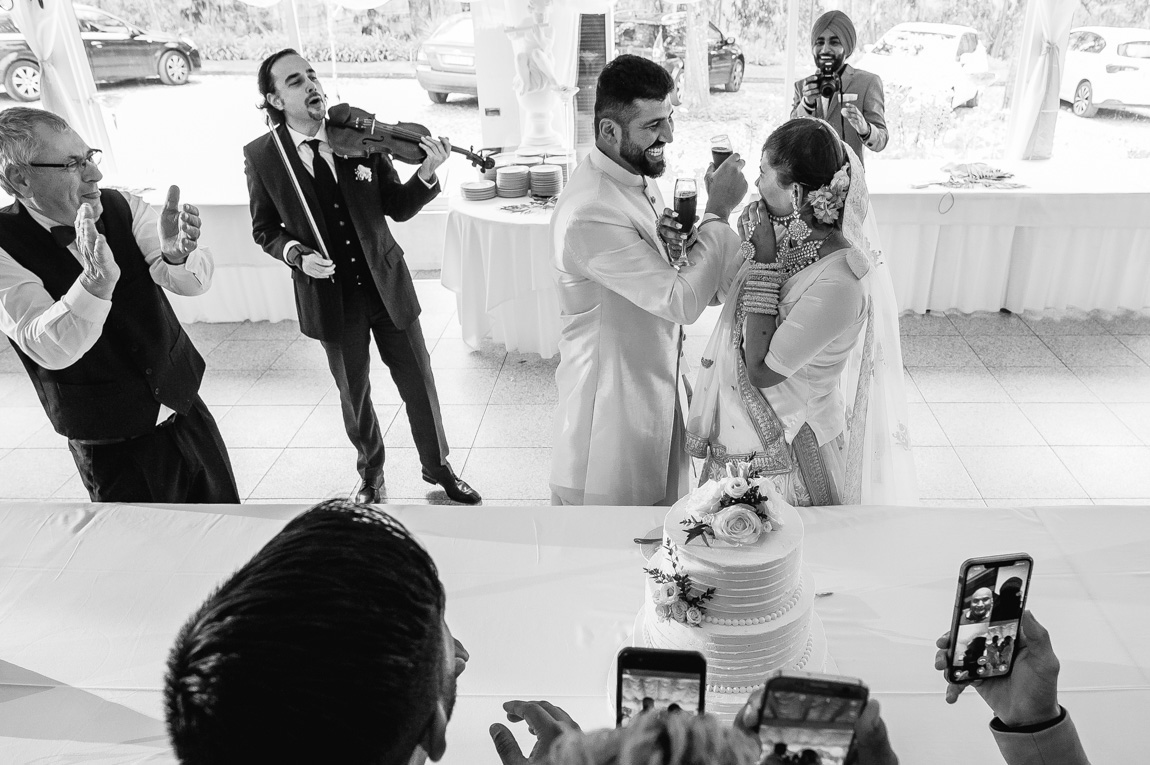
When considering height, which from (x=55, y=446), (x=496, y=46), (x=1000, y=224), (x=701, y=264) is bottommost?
(x=55, y=446)

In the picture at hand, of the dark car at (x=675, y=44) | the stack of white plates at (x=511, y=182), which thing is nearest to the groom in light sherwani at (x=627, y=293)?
the stack of white plates at (x=511, y=182)

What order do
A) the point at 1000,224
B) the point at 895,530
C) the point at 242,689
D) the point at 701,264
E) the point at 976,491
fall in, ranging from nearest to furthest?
the point at 242,689, the point at 895,530, the point at 701,264, the point at 976,491, the point at 1000,224

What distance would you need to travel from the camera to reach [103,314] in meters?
1.95

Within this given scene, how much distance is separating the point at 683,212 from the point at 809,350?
47 cm

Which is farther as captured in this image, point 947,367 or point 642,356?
point 947,367

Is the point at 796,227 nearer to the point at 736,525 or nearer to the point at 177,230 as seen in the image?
the point at 736,525

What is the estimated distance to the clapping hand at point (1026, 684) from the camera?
44.5 inches

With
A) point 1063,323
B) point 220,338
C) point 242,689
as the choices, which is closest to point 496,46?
point 220,338

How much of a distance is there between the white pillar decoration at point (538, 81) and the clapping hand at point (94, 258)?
11.5ft

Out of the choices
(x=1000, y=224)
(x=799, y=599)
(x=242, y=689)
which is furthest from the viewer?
(x=1000, y=224)

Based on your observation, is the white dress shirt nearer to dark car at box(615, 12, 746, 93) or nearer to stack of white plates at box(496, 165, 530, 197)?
stack of white plates at box(496, 165, 530, 197)

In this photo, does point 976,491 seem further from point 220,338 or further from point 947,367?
point 220,338

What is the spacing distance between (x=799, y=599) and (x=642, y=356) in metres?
0.93

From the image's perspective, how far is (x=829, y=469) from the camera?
6.89 feet
